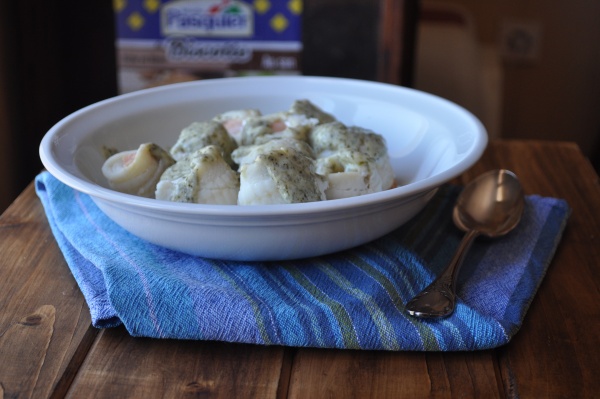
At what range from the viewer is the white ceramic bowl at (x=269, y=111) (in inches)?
25.9

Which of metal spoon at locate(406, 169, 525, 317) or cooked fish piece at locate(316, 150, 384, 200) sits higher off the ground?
cooked fish piece at locate(316, 150, 384, 200)

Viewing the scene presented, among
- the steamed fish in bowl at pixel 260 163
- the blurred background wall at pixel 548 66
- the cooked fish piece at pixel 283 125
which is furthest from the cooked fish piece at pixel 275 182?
the blurred background wall at pixel 548 66

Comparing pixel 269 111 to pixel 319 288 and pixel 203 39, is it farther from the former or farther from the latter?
pixel 203 39

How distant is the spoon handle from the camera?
66cm

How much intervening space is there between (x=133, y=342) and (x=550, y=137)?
2.56m

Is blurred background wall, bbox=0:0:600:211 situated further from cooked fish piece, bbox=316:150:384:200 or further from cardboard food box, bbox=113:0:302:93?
cooked fish piece, bbox=316:150:384:200

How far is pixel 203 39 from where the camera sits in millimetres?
1746

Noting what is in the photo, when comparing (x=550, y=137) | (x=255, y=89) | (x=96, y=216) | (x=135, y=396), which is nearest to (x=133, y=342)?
(x=135, y=396)

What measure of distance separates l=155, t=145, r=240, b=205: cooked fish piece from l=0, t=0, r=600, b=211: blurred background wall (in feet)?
3.47

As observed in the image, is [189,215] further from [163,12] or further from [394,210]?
[163,12]

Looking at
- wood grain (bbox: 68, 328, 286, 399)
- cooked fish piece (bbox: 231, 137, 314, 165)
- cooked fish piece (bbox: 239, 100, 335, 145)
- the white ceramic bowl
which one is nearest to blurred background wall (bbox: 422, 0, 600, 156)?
the white ceramic bowl

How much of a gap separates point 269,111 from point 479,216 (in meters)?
0.34

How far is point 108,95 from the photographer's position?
1.89 meters

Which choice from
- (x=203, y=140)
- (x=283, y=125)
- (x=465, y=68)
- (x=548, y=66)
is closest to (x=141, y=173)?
(x=203, y=140)
